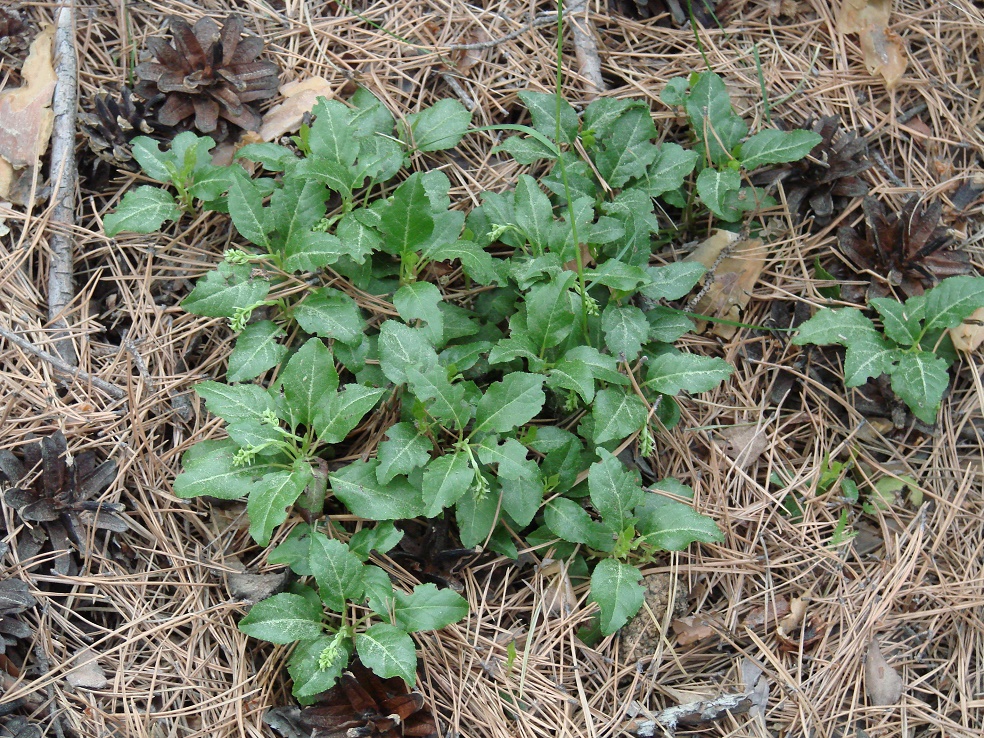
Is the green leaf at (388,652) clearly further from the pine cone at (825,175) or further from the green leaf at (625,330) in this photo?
the pine cone at (825,175)

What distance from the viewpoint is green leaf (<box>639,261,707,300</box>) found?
270 centimetres

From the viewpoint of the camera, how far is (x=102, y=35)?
294cm

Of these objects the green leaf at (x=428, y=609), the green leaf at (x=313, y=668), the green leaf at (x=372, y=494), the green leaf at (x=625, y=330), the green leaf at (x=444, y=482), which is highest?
the green leaf at (x=625, y=330)

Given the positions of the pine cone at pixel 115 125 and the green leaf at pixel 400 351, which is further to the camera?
the pine cone at pixel 115 125

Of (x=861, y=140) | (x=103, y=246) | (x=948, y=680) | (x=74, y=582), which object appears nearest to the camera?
(x=74, y=582)

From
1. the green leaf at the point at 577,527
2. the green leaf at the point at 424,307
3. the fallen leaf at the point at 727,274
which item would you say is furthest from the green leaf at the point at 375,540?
the fallen leaf at the point at 727,274

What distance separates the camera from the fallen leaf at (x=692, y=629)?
8.23 feet

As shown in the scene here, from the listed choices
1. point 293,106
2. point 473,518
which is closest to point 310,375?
point 473,518

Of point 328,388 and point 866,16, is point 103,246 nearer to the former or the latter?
point 328,388

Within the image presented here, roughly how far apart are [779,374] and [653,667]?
117cm

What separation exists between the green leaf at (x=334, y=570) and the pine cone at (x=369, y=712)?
0.24 m

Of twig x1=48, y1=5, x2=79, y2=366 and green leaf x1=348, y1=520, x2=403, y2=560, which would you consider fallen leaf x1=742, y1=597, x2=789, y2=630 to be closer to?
green leaf x1=348, y1=520, x2=403, y2=560

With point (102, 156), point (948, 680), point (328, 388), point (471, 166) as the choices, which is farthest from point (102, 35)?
point (948, 680)

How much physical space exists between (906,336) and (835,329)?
0.84ft
